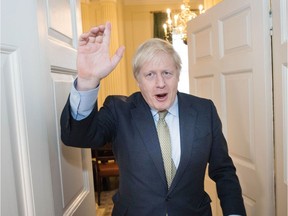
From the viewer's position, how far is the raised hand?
2.61 feet

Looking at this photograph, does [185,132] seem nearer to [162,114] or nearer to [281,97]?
[162,114]

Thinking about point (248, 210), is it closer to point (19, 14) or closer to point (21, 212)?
point (21, 212)

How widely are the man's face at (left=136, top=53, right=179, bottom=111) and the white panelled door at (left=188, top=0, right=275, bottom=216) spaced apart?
457mm

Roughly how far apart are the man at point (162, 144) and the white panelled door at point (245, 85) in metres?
0.27

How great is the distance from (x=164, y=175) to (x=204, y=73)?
103cm

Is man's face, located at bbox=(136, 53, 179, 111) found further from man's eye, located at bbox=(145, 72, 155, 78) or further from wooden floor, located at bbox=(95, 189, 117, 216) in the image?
wooden floor, located at bbox=(95, 189, 117, 216)

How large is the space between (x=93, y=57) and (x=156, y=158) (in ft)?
1.50

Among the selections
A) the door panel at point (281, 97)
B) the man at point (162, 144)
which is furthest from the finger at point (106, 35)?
the door panel at point (281, 97)

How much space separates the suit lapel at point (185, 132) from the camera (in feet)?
3.39

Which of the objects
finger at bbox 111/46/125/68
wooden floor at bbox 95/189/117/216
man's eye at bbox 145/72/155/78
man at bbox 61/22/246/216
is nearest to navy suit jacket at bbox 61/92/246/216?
man at bbox 61/22/246/216

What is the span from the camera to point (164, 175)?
1.02 m

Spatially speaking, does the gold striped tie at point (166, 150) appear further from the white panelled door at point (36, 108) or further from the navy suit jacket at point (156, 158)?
the white panelled door at point (36, 108)

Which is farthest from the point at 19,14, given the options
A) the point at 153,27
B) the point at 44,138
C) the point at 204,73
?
the point at 153,27

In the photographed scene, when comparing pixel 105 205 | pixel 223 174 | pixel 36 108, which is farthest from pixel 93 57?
pixel 105 205
